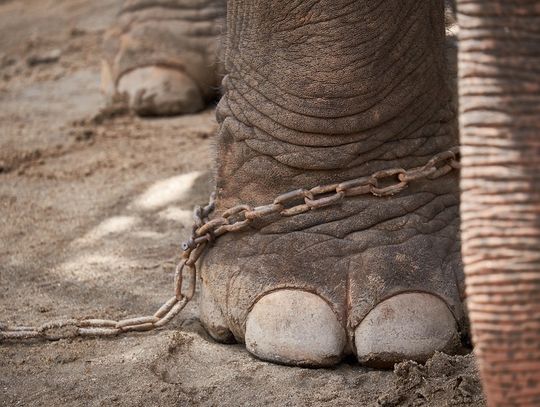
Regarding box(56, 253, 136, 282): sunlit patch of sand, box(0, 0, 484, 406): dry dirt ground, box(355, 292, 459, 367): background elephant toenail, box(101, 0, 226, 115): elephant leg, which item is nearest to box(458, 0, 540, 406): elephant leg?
box(0, 0, 484, 406): dry dirt ground

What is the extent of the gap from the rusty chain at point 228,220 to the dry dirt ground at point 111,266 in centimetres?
3

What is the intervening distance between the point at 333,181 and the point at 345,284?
0.23 metres

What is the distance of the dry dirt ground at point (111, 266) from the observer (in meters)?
1.94

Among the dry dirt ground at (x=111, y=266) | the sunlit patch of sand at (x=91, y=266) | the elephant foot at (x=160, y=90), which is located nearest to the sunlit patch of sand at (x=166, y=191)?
the dry dirt ground at (x=111, y=266)

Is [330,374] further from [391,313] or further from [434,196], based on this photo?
[434,196]

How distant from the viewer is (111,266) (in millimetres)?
2695

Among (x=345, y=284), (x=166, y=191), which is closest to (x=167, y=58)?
(x=166, y=191)

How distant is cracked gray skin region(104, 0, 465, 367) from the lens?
2.01 meters

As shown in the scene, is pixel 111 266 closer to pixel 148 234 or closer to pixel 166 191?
pixel 148 234

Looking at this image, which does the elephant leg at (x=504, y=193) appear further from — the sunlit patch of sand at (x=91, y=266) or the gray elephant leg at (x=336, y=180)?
the sunlit patch of sand at (x=91, y=266)

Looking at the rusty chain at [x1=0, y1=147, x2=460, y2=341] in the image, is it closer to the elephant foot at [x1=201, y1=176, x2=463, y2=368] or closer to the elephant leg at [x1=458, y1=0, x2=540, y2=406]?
the elephant foot at [x1=201, y1=176, x2=463, y2=368]

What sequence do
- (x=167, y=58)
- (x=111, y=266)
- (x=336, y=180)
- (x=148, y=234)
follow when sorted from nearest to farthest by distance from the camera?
(x=336, y=180), (x=111, y=266), (x=148, y=234), (x=167, y=58)

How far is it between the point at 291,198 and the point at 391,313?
30cm

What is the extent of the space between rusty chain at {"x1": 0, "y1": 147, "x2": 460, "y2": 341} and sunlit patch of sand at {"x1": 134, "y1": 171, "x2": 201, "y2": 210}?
2.74 feet
